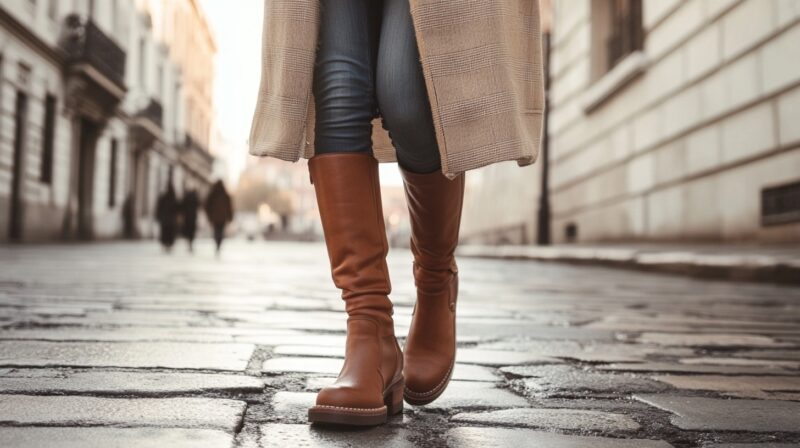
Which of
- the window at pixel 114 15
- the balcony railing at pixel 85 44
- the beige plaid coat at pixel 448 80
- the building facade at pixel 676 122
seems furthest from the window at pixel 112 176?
the beige plaid coat at pixel 448 80

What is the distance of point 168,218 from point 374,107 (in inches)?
561

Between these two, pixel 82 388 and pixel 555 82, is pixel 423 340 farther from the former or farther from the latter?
pixel 555 82

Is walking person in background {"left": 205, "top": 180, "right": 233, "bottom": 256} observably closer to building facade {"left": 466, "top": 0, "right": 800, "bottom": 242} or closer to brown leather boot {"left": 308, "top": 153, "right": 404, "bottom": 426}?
building facade {"left": 466, "top": 0, "right": 800, "bottom": 242}

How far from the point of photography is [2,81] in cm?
1473

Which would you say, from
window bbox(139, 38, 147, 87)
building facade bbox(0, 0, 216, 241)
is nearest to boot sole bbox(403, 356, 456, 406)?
building facade bbox(0, 0, 216, 241)

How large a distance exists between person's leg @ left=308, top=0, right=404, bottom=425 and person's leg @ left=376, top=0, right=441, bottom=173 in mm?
56

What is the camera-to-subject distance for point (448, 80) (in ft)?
6.01

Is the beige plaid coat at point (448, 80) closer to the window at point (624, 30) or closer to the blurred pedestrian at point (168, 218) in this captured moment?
the window at point (624, 30)

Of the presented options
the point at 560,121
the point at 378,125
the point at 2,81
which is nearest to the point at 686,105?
the point at 560,121

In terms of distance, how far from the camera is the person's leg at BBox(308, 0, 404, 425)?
1852 millimetres

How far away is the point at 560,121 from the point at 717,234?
6.24 meters

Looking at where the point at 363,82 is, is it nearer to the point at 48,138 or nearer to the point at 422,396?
the point at 422,396

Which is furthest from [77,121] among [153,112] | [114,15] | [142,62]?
[142,62]

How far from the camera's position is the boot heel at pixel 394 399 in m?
1.89
